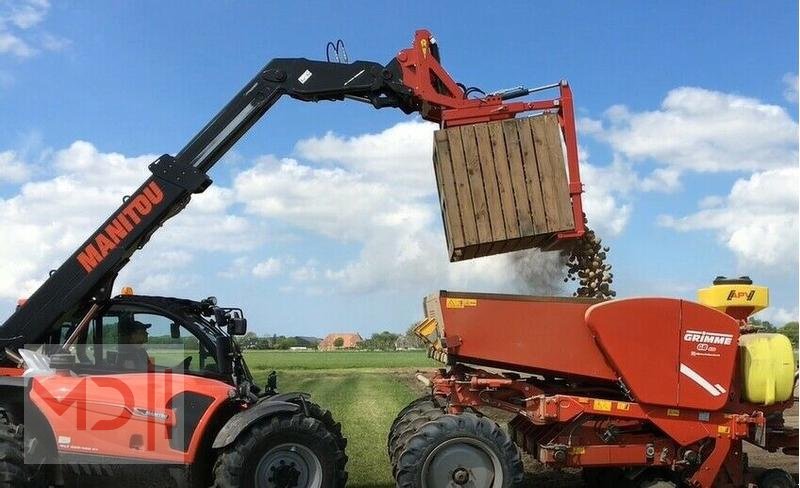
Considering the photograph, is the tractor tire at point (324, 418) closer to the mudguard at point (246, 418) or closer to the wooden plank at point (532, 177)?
the mudguard at point (246, 418)

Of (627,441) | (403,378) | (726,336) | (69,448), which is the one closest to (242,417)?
(69,448)

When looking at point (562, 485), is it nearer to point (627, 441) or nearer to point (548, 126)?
point (627, 441)

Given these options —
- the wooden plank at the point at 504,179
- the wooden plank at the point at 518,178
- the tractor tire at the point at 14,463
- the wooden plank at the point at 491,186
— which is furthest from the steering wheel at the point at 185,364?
the wooden plank at the point at 518,178

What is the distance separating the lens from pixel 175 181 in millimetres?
7605

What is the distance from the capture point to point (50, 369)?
6.97 metres

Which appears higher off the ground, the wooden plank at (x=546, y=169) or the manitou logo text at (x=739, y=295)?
the wooden plank at (x=546, y=169)

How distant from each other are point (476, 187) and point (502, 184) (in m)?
0.26

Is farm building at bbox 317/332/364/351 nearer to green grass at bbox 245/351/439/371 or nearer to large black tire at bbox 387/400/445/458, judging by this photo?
green grass at bbox 245/351/439/371

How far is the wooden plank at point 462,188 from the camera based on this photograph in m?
7.56

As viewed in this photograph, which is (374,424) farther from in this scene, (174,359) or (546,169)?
(546,169)

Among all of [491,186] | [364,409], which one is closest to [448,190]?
[491,186]

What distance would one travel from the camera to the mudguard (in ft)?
22.1

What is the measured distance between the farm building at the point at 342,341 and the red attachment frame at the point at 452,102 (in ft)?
337

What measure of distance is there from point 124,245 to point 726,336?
589 cm
